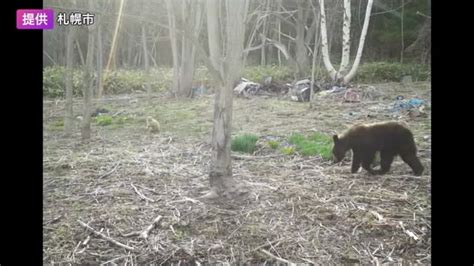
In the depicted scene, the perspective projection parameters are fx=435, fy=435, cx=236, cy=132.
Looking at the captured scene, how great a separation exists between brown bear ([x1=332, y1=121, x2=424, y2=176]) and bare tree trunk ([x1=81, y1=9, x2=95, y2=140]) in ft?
5.36

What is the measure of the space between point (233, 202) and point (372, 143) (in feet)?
3.69

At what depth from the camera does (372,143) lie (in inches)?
111

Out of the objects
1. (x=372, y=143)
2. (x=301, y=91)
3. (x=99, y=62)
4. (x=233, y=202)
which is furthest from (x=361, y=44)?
(x=99, y=62)

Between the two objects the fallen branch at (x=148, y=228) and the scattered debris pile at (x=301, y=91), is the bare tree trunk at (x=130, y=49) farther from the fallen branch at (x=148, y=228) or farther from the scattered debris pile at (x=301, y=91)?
the fallen branch at (x=148, y=228)

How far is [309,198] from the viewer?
225 centimetres

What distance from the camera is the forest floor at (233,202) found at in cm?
191

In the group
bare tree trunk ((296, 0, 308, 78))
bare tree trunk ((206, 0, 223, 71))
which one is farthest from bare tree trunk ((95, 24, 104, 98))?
bare tree trunk ((296, 0, 308, 78))

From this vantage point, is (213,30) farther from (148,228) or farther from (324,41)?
(324,41)

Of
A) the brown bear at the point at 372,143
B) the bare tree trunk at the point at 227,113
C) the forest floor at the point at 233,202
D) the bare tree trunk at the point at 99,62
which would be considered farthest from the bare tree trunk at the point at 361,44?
the bare tree trunk at the point at 99,62

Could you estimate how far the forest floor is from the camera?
75.1 inches
